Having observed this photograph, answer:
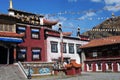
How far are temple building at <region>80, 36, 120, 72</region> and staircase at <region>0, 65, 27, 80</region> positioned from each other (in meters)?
20.3

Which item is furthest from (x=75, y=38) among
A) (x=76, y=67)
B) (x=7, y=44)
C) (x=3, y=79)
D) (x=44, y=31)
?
(x=3, y=79)

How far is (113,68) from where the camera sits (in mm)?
48031

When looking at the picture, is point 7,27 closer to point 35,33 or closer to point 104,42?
point 35,33

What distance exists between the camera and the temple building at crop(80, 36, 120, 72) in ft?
157

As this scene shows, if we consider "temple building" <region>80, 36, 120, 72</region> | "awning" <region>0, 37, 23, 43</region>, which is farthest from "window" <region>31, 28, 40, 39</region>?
"temple building" <region>80, 36, 120, 72</region>

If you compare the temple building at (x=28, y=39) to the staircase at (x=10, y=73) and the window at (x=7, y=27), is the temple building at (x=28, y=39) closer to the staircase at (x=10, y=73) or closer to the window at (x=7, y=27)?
the window at (x=7, y=27)

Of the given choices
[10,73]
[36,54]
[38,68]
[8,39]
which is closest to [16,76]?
[10,73]

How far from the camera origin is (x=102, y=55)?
1997 inches

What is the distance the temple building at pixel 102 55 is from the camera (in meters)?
47.8

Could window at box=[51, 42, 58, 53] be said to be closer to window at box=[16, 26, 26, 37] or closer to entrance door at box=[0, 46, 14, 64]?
window at box=[16, 26, 26, 37]

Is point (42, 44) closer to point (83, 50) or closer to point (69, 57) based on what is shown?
point (69, 57)

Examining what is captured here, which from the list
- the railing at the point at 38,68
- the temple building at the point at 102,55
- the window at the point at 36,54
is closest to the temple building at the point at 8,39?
the railing at the point at 38,68

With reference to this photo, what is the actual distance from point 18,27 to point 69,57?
45.9ft

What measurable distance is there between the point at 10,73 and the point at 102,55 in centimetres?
2335
